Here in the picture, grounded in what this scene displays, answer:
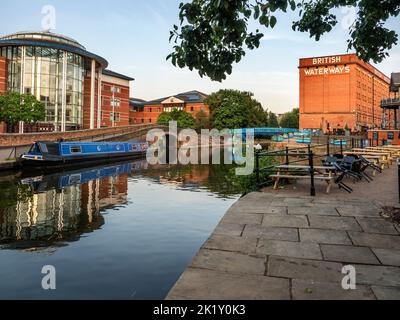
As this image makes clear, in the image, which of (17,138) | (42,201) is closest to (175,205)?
(42,201)

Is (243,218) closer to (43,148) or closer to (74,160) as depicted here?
(43,148)

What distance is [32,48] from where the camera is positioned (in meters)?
41.8

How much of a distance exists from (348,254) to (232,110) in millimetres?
58722

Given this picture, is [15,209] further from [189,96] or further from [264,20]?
[189,96]

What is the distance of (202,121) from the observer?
202 feet

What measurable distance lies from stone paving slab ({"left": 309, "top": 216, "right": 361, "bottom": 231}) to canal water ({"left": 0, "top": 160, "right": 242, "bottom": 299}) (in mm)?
2113

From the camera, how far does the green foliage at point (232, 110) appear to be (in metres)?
61.3

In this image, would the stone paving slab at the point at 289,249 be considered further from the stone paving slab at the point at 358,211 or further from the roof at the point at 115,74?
the roof at the point at 115,74

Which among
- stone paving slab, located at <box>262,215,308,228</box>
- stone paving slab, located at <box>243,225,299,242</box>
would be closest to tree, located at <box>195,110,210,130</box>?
stone paving slab, located at <box>262,215,308,228</box>

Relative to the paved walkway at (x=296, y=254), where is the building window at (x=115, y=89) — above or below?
above

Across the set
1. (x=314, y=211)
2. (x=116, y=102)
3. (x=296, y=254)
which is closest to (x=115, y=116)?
(x=116, y=102)

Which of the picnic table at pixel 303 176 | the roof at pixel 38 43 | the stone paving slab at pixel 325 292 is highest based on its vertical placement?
the roof at pixel 38 43

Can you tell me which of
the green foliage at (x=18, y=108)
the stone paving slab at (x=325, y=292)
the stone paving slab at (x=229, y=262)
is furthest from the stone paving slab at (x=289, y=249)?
the green foliage at (x=18, y=108)

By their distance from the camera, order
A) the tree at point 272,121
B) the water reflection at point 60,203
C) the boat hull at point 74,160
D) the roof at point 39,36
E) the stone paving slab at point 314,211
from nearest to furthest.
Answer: the stone paving slab at point 314,211 → the water reflection at point 60,203 → the boat hull at point 74,160 → the roof at point 39,36 → the tree at point 272,121
